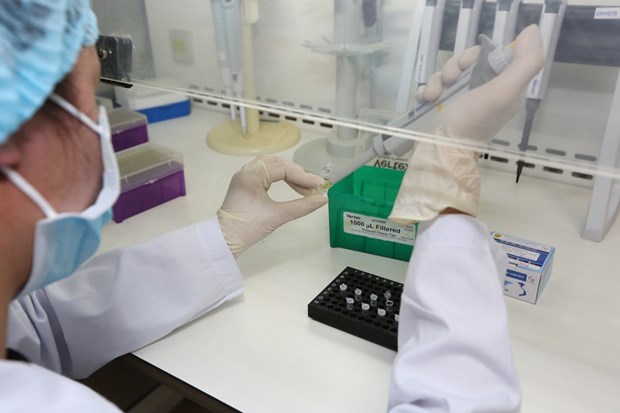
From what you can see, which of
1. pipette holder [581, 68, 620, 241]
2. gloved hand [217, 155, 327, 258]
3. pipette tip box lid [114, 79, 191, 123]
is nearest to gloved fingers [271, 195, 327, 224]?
gloved hand [217, 155, 327, 258]

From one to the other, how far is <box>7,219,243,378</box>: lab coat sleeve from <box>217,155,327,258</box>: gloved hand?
59 mm

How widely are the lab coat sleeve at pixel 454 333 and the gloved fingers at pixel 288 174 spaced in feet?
1.07

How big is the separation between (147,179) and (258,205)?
33cm

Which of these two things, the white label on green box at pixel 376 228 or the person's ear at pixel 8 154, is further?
the white label on green box at pixel 376 228

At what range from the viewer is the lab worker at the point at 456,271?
1.97 feet

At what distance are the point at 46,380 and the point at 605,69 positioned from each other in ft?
2.54

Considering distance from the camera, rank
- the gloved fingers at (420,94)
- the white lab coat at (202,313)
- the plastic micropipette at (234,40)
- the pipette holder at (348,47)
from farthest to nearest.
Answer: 1. the plastic micropipette at (234,40)
2. the pipette holder at (348,47)
3. the gloved fingers at (420,94)
4. the white lab coat at (202,313)

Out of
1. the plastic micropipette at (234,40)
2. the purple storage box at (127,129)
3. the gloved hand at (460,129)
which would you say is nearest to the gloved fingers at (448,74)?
the gloved hand at (460,129)

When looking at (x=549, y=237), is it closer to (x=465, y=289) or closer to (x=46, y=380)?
(x=465, y=289)

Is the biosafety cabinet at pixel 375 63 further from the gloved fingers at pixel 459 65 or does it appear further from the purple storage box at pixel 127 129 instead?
the purple storage box at pixel 127 129

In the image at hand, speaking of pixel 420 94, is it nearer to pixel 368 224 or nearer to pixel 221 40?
pixel 368 224

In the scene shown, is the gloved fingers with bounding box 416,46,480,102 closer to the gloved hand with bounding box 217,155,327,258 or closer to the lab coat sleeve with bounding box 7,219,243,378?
the gloved hand with bounding box 217,155,327,258

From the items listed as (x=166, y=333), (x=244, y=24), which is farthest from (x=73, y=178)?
(x=244, y=24)

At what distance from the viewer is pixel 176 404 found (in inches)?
56.9
